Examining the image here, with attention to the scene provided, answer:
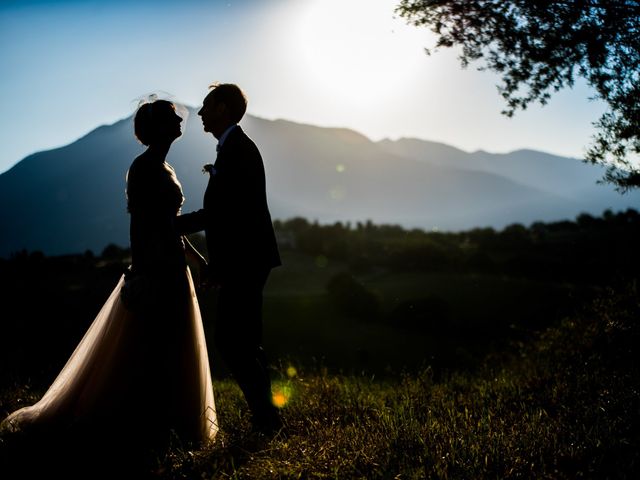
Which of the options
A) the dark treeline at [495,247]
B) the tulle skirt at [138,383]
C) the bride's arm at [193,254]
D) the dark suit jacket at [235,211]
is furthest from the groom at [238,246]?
the dark treeline at [495,247]

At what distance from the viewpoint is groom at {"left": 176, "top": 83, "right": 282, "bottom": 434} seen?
391cm

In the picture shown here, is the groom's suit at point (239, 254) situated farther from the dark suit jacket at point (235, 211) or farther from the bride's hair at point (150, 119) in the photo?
the bride's hair at point (150, 119)

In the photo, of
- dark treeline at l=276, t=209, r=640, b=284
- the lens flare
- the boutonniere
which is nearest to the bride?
the boutonniere

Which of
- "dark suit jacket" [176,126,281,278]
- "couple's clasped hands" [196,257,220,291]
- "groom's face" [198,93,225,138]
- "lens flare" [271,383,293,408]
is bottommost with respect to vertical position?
"lens flare" [271,383,293,408]

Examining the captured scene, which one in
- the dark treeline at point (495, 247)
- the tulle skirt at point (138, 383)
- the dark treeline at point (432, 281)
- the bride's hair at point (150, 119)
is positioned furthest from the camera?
the dark treeline at point (495, 247)

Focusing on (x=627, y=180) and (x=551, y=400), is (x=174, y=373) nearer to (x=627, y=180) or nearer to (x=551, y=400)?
(x=551, y=400)

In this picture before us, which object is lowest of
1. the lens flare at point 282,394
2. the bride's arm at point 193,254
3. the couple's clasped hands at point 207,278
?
the lens flare at point 282,394

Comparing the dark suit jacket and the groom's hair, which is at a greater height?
the groom's hair

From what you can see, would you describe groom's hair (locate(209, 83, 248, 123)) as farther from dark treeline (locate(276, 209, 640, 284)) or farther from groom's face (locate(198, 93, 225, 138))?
dark treeline (locate(276, 209, 640, 284))

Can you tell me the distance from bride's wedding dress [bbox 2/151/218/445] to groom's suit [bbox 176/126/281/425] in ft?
1.34

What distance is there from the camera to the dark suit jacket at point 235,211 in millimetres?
3889

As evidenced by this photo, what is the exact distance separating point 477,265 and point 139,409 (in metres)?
58.5

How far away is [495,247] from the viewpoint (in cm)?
6197

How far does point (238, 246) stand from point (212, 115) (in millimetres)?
1251
